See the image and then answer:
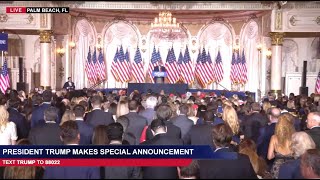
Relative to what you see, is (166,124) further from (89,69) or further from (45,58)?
(89,69)

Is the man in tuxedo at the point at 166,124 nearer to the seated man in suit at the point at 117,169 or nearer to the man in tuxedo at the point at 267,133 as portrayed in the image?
the man in tuxedo at the point at 267,133

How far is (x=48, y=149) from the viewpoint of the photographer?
22.4ft

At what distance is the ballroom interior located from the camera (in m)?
23.2

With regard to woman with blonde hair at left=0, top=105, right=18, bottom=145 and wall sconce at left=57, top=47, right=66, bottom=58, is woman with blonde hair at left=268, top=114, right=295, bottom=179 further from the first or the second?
wall sconce at left=57, top=47, right=66, bottom=58

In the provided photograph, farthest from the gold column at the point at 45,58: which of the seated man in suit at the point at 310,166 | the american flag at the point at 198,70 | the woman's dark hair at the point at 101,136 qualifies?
the seated man in suit at the point at 310,166

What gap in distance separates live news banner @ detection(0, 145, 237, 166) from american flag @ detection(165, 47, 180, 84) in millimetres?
20731

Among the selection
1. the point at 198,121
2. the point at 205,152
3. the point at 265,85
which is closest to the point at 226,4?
the point at 265,85

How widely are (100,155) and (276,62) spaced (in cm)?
1885

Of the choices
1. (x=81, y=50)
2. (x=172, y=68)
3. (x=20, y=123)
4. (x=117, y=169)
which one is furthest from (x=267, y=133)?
(x=81, y=50)

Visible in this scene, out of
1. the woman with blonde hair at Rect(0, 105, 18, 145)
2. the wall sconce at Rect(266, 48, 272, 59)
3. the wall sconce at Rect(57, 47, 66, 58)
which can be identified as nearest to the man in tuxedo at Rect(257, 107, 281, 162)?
the woman with blonde hair at Rect(0, 105, 18, 145)

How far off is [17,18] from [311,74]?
50.5 ft

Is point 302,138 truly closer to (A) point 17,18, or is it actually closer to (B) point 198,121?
(B) point 198,121

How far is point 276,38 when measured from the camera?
23.2 metres

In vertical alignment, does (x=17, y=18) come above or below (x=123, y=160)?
above
